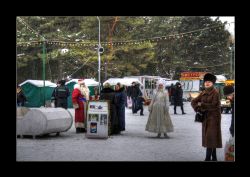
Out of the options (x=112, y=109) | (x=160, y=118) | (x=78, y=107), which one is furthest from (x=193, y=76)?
(x=160, y=118)

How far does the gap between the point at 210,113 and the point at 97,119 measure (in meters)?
5.16

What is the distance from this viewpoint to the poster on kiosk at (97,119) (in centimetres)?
1362

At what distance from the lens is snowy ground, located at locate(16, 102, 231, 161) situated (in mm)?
9883

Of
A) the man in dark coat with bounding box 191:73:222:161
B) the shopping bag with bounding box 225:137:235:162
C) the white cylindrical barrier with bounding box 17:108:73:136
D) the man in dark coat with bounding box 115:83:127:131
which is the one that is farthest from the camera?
the man in dark coat with bounding box 115:83:127:131

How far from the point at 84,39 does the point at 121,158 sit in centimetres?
3563

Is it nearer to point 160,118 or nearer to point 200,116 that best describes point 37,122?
point 160,118

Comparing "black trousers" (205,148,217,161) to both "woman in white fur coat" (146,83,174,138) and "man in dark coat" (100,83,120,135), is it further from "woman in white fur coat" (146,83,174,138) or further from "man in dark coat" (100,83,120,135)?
"man in dark coat" (100,83,120,135)

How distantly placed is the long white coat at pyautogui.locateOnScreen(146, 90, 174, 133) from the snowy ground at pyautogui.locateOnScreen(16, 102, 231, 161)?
299 millimetres

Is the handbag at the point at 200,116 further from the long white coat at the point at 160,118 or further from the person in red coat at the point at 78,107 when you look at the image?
the person in red coat at the point at 78,107

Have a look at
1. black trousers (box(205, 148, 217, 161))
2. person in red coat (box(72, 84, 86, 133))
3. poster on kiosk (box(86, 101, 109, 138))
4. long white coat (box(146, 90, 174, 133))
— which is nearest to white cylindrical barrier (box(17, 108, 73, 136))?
poster on kiosk (box(86, 101, 109, 138))

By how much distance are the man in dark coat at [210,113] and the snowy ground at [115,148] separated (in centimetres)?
80

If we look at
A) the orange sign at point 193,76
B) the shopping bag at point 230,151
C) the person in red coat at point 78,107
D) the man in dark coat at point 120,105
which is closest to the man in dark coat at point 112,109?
the man in dark coat at point 120,105

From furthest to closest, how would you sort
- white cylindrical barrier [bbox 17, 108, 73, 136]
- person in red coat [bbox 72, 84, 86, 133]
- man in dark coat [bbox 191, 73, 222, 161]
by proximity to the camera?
1. person in red coat [bbox 72, 84, 86, 133]
2. white cylindrical barrier [bbox 17, 108, 73, 136]
3. man in dark coat [bbox 191, 73, 222, 161]
